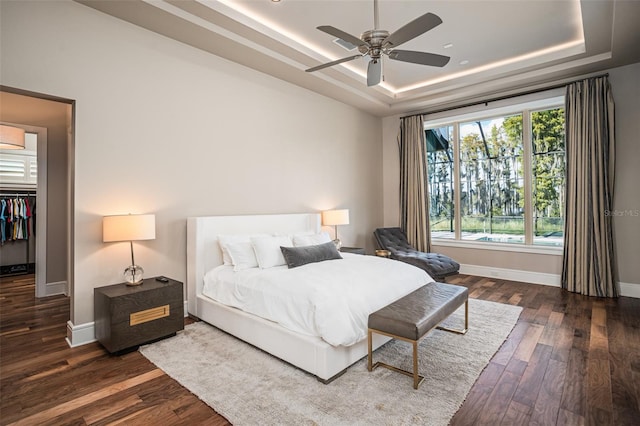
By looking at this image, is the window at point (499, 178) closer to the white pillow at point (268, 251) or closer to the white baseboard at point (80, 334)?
the white pillow at point (268, 251)

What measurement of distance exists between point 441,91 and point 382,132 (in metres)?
1.62

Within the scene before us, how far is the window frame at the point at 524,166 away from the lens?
203 inches

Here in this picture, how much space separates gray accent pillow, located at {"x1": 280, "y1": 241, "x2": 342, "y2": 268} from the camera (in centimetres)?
346

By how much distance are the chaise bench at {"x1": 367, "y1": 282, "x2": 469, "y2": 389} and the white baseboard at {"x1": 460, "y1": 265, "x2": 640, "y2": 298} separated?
3.09m

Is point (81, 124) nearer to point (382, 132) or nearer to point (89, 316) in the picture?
point (89, 316)

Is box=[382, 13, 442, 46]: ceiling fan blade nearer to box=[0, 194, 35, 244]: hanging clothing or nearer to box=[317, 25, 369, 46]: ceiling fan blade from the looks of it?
box=[317, 25, 369, 46]: ceiling fan blade

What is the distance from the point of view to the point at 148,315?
116 inches

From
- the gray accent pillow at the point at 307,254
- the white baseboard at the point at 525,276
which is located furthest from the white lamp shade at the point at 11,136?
the white baseboard at the point at 525,276

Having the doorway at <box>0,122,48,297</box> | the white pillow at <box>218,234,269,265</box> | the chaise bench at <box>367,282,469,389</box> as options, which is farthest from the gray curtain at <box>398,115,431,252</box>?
the doorway at <box>0,122,48,297</box>

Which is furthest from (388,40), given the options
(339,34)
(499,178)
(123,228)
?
(499,178)

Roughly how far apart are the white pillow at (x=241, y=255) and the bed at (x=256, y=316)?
0.23m

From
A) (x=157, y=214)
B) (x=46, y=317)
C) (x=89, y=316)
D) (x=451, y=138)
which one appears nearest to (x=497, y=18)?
(x=451, y=138)

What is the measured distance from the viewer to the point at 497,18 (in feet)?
11.7

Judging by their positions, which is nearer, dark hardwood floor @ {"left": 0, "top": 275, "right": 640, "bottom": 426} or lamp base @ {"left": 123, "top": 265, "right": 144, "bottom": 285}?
dark hardwood floor @ {"left": 0, "top": 275, "right": 640, "bottom": 426}
